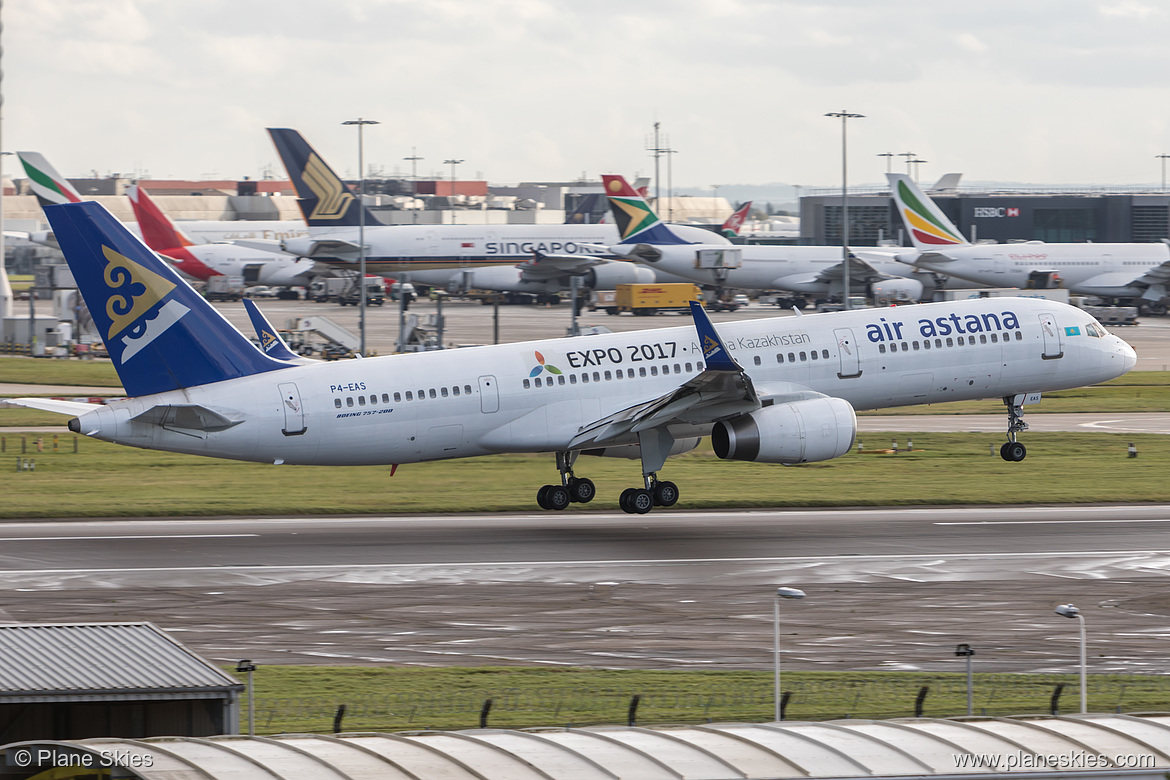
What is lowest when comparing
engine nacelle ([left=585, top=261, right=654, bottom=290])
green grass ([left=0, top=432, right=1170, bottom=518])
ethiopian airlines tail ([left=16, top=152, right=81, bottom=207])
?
green grass ([left=0, top=432, right=1170, bottom=518])

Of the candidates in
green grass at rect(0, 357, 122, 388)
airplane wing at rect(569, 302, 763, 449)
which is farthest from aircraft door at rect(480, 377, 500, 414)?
green grass at rect(0, 357, 122, 388)

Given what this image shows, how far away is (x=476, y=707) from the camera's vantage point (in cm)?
2422

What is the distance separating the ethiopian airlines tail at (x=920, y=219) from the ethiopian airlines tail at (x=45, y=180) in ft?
325

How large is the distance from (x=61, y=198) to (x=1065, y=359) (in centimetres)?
3232

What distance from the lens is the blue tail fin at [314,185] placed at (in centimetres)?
12131

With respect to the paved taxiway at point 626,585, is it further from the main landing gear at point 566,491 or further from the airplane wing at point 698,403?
the airplane wing at point 698,403

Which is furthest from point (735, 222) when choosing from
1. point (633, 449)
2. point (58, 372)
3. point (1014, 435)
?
point (633, 449)

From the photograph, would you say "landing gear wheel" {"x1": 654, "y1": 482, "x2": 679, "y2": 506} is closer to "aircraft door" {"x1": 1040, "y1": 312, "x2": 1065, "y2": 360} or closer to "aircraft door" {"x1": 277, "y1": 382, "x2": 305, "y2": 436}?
"aircraft door" {"x1": 277, "y1": 382, "x2": 305, "y2": 436}

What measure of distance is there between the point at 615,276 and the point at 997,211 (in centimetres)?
6283

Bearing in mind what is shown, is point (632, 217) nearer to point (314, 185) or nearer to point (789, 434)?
point (314, 185)

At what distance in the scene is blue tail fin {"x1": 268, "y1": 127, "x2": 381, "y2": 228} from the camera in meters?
121

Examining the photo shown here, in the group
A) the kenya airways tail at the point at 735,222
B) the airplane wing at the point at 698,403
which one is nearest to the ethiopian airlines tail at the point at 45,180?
the airplane wing at the point at 698,403

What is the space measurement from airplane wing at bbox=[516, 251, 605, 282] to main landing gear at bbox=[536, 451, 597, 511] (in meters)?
87.5

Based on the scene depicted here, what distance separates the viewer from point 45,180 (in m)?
37.0
